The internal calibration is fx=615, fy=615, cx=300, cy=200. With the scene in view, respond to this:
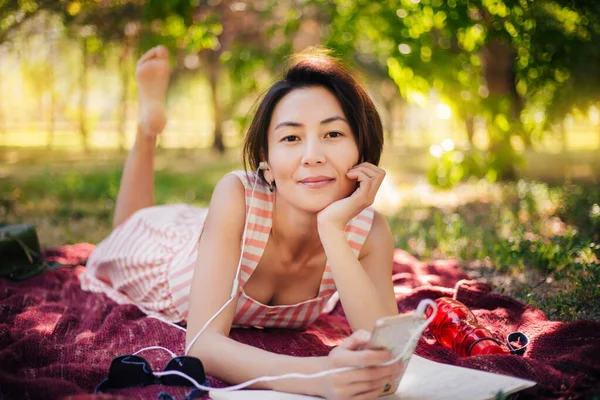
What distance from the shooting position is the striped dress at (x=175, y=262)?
2.67 metres

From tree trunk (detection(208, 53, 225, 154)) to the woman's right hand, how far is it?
15324 millimetres

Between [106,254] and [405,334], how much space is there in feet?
8.28

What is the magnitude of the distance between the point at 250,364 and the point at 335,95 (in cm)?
110

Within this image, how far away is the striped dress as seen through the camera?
2.67 m

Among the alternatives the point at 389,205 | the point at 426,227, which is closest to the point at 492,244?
the point at 426,227

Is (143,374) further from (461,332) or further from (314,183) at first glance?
(461,332)

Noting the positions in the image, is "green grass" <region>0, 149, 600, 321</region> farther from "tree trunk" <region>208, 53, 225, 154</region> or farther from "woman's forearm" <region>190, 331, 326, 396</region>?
"tree trunk" <region>208, 53, 225, 154</region>

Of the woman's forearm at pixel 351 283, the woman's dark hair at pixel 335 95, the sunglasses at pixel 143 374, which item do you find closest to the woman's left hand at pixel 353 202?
the woman's forearm at pixel 351 283

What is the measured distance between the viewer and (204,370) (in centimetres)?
219

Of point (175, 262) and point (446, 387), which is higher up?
point (175, 262)

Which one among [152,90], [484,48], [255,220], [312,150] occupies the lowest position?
[255,220]

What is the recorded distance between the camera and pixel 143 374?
2154 mm

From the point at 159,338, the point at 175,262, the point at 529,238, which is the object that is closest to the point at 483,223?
the point at 529,238

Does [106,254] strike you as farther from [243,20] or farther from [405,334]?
[243,20]
